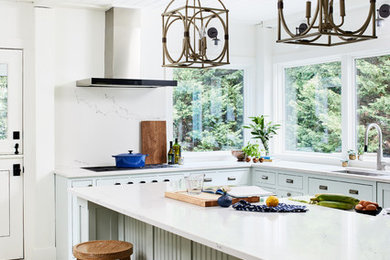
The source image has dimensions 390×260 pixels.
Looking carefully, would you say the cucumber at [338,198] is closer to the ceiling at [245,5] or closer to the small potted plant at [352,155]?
the small potted plant at [352,155]

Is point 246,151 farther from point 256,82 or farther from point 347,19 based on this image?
point 347,19

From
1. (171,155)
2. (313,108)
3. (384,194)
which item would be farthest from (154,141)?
(384,194)

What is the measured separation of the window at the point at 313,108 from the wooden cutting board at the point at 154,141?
5.38 feet

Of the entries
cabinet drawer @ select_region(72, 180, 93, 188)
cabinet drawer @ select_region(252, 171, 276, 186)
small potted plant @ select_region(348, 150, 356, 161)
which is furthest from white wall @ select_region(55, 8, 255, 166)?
small potted plant @ select_region(348, 150, 356, 161)

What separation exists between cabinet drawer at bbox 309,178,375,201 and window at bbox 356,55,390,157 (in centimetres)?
78

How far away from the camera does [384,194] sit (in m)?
4.25

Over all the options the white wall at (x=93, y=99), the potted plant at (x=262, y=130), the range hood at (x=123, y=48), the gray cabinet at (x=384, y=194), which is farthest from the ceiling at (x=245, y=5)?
the gray cabinet at (x=384, y=194)

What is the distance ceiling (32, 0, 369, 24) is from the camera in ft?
16.7

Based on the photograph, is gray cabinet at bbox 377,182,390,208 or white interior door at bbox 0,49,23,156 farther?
white interior door at bbox 0,49,23,156

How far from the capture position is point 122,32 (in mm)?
5367

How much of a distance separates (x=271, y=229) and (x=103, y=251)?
1.15m

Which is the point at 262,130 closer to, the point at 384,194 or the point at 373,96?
the point at 373,96

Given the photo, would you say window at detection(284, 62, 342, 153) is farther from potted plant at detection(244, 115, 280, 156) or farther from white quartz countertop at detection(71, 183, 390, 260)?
white quartz countertop at detection(71, 183, 390, 260)

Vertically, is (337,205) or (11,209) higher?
(337,205)
